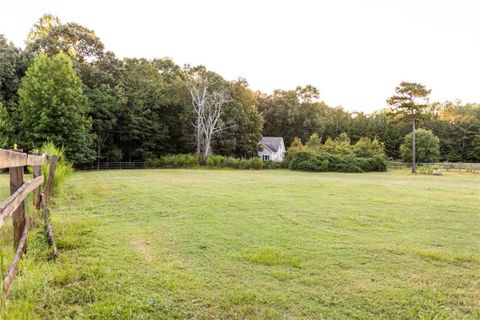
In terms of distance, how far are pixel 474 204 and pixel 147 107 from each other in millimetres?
28158

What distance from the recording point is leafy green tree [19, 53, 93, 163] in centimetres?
2141

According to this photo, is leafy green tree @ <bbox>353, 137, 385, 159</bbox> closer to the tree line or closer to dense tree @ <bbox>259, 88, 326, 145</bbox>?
the tree line

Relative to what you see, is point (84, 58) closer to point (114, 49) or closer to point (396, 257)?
point (114, 49)

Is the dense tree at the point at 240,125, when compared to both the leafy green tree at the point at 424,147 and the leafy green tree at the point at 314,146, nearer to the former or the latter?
the leafy green tree at the point at 314,146

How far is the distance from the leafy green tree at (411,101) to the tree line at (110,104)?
0.13m

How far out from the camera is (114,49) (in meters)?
30.5

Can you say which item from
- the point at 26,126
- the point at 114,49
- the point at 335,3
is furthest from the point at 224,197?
the point at 114,49

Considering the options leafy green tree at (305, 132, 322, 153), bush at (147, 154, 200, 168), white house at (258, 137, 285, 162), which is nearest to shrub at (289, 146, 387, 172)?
leafy green tree at (305, 132, 322, 153)

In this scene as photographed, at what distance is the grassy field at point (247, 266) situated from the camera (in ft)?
8.87

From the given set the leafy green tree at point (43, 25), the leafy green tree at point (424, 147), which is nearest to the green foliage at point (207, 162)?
the leafy green tree at point (43, 25)

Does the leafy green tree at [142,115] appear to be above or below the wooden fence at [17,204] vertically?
above

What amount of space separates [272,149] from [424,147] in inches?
848

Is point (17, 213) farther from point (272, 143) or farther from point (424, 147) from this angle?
point (424, 147)

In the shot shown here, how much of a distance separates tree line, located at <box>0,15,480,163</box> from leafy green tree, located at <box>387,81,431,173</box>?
13 cm
